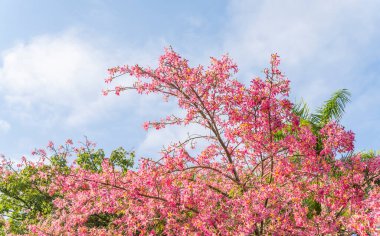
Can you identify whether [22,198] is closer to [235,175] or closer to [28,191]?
[28,191]

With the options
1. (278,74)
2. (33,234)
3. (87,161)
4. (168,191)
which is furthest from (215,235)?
(87,161)

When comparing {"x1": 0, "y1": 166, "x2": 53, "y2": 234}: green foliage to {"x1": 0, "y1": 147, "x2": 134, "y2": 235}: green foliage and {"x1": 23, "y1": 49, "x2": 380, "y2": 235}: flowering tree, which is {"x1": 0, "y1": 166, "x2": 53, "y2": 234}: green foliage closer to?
{"x1": 0, "y1": 147, "x2": 134, "y2": 235}: green foliage

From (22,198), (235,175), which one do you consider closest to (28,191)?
(22,198)

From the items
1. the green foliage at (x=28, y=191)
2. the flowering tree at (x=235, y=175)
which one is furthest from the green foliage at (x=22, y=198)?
the flowering tree at (x=235, y=175)

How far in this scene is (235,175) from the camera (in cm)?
954

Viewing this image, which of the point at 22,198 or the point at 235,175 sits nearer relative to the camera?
the point at 235,175

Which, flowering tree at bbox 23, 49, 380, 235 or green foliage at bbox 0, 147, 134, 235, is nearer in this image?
flowering tree at bbox 23, 49, 380, 235

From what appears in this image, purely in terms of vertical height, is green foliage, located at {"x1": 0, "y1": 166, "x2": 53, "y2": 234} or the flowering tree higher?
green foliage, located at {"x1": 0, "y1": 166, "x2": 53, "y2": 234}

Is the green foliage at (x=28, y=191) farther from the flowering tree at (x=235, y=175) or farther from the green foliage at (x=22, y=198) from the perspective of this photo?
the flowering tree at (x=235, y=175)

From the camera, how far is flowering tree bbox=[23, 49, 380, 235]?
8312 mm

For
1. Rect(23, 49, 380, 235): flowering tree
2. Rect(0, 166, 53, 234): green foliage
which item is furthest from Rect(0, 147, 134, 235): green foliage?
Rect(23, 49, 380, 235): flowering tree

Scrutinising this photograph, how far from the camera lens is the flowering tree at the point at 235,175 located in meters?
8.31

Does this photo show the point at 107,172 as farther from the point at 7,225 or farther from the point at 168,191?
the point at 7,225

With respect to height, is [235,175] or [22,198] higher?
[22,198]
